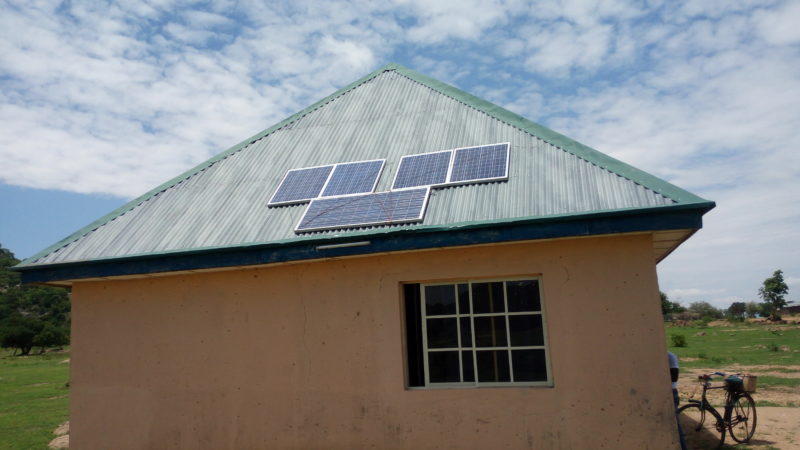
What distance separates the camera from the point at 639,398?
6.52m

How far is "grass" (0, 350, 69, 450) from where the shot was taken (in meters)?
12.6

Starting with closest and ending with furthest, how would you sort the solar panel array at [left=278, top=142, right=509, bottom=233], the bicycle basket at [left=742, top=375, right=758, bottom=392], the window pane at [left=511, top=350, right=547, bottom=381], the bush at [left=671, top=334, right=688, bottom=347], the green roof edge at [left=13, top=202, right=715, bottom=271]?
the green roof edge at [left=13, top=202, right=715, bottom=271] → the window pane at [left=511, top=350, right=547, bottom=381] → the solar panel array at [left=278, top=142, right=509, bottom=233] → the bicycle basket at [left=742, top=375, right=758, bottom=392] → the bush at [left=671, top=334, right=688, bottom=347]

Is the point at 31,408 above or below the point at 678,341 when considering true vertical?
below

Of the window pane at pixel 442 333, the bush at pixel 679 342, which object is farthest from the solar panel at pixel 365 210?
the bush at pixel 679 342

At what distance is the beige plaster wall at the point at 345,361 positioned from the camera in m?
6.65

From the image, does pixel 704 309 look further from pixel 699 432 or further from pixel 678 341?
pixel 699 432

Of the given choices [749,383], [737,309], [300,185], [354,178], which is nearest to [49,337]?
[300,185]

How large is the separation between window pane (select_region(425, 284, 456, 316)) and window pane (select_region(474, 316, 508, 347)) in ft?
1.28

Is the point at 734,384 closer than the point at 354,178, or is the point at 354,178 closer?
the point at 354,178

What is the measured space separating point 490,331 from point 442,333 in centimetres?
63

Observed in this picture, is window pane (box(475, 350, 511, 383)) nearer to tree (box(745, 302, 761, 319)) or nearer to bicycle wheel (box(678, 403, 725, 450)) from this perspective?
bicycle wheel (box(678, 403, 725, 450))

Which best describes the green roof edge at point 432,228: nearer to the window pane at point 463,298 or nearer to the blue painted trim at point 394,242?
the blue painted trim at point 394,242

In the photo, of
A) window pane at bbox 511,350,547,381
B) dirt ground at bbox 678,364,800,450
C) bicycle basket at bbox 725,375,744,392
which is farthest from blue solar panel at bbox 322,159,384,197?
dirt ground at bbox 678,364,800,450

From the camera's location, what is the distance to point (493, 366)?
7223mm
